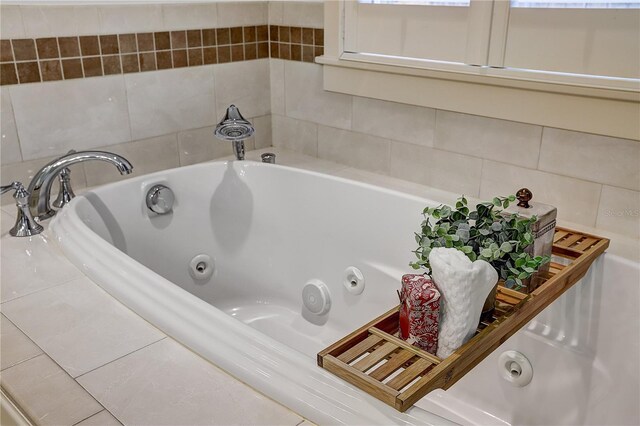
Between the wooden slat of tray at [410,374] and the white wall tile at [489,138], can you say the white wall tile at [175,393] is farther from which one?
the white wall tile at [489,138]

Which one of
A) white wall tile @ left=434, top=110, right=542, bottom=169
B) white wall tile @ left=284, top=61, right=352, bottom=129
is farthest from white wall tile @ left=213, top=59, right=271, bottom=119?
white wall tile @ left=434, top=110, right=542, bottom=169

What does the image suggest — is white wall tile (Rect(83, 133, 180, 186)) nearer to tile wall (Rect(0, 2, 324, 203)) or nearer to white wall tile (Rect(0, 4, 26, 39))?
tile wall (Rect(0, 2, 324, 203))

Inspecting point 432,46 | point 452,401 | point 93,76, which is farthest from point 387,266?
point 93,76

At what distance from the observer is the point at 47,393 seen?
1.05m

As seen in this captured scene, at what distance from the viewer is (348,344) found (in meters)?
1.08

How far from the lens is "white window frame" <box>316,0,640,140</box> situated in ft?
5.04

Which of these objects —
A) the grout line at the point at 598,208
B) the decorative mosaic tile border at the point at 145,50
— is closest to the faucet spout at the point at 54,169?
the decorative mosaic tile border at the point at 145,50

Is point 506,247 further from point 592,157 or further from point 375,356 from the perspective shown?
point 592,157

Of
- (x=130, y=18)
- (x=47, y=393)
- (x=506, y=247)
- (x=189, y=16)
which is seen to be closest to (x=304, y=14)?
(x=189, y=16)

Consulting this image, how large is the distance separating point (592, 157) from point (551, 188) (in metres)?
0.16

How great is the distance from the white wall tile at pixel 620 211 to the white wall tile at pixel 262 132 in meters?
1.40

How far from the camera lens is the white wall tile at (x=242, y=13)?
7.50 feet

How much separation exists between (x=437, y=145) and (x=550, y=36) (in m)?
0.52

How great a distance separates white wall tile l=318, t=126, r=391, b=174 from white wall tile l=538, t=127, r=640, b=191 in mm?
606
